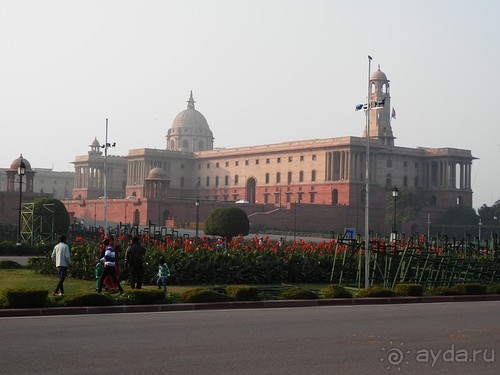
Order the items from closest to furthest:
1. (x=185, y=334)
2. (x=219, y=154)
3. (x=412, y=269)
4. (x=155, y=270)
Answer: (x=185, y=334), (x=155, y=270), (x=412, y=269), (x=219, y=154)

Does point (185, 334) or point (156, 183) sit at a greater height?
point (156, 183)

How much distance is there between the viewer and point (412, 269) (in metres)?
26.8

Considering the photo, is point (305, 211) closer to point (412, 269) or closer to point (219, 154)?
point (219, 154)

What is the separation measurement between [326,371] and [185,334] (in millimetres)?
3479

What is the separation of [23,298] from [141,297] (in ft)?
8.10

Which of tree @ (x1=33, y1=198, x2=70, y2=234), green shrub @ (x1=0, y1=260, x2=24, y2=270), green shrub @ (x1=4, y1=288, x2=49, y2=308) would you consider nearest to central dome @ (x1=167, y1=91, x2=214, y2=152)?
tree @ (x1=33, y1=198, x2=70, y2=234)

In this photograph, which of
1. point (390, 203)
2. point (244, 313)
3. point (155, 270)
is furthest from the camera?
point (390, 203)

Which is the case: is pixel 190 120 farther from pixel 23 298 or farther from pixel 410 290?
pixel 23 298

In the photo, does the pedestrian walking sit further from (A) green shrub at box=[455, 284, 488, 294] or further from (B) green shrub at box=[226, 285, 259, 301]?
(A) green shrub at box=[455, 284, 488, 294]

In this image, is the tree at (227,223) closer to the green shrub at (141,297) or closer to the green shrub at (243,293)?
the green shrub at (243,293)

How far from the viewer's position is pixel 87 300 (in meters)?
17.3

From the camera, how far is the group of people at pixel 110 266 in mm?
19984

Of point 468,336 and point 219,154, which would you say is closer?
point 468,336

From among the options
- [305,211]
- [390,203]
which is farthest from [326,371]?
[390,203]
